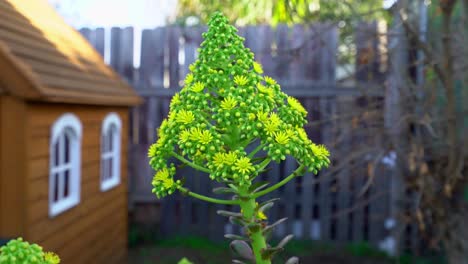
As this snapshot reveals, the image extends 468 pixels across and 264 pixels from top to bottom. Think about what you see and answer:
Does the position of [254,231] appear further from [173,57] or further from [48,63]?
[173,57]

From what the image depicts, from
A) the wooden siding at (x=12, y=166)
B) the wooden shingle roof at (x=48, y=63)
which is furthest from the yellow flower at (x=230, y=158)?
the wooden siding at (x=12, y=166)

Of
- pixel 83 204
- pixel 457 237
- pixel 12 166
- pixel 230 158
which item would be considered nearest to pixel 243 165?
pixel 230 158

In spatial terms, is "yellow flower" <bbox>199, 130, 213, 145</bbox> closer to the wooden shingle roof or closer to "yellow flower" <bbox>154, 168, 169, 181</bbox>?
"yellow flower" <bbox>154, 168, 169, 181</bbox>

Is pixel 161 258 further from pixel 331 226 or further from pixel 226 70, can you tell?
pixel 226 70

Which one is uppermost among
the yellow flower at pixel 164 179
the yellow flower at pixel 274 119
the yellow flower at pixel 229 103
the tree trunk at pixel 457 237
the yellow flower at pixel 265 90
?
the yellow flower at pixel 265 90

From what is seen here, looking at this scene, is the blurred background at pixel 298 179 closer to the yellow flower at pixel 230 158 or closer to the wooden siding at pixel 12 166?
the wooden siding at pixel 12 166

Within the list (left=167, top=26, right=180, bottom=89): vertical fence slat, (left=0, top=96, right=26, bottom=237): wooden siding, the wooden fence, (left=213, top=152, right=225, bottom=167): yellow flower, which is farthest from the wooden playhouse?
(left=213, top=152, right=225, bottom=167): yellow flower

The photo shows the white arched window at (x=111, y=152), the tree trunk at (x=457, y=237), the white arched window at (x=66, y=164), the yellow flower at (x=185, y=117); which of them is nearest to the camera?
the yellow flower at (x=185, y=117)
